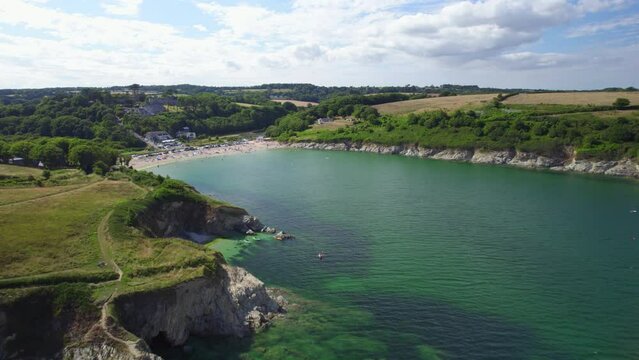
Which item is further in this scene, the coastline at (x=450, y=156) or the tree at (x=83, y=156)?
the coastline at (x=450, y=156)

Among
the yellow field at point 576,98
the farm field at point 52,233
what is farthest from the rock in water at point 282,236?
the yellow field at point 576,98

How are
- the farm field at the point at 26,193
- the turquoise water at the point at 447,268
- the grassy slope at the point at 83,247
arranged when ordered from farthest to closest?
the farm field at the point at 26,193 → the grassy slope at the point at 83,247 → the turquoise water at the point at 447,268

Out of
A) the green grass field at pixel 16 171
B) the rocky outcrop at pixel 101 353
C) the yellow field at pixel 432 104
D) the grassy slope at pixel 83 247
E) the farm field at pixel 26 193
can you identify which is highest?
the yellow field at pixel 432 104

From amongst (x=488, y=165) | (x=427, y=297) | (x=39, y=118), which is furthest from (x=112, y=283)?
(x=39, y=118)

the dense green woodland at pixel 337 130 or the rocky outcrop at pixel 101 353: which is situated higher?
the dense green woodland at pixel 337 130

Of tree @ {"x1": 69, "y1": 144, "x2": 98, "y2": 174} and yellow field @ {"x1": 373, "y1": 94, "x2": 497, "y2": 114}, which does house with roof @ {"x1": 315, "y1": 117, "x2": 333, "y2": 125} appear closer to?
yellow field @ {"x1": 373, "y1": 94, "x2": 497, "y2": 114}

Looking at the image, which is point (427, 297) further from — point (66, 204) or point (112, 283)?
point (66, 204)

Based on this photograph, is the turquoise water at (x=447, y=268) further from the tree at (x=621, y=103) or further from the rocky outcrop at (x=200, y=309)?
the tree at (x=621, y=103)
